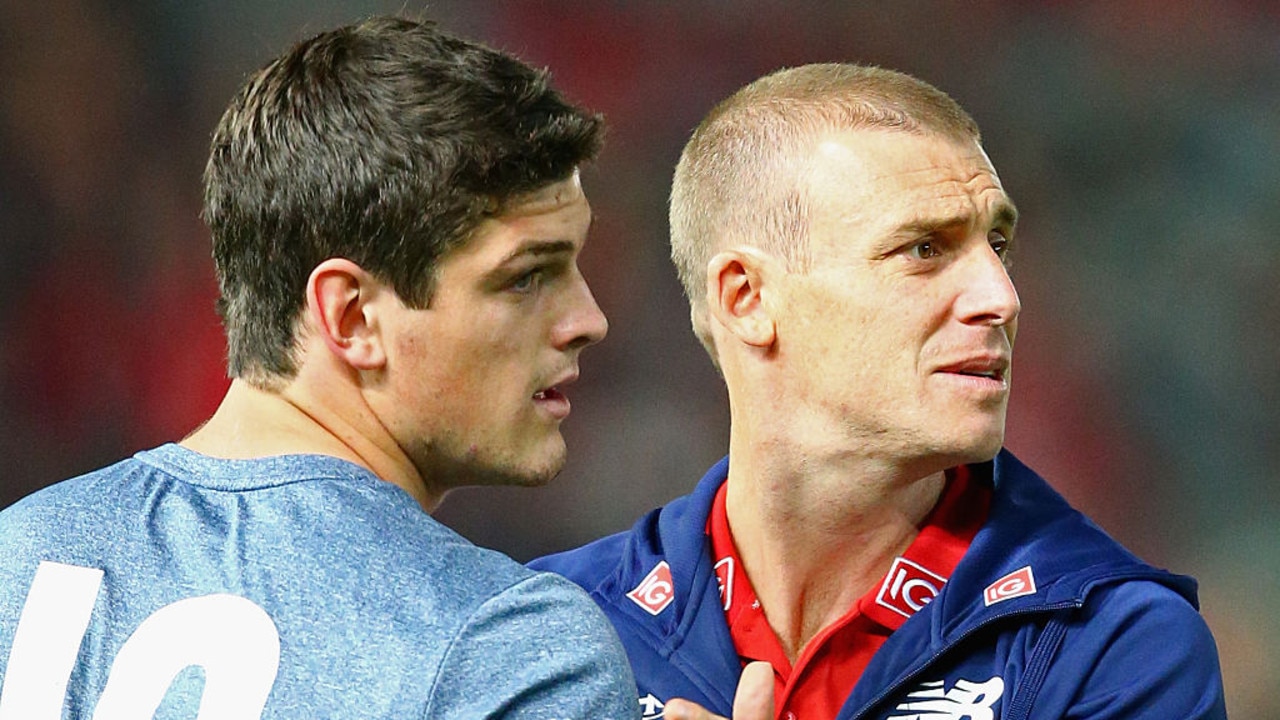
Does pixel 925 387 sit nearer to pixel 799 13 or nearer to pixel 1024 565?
pixel 1024 565

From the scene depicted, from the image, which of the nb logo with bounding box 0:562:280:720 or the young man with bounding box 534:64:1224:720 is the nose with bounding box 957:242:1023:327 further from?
the nb logo with bounding box 0:562:280:720

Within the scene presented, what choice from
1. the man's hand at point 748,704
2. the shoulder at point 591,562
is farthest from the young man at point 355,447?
the shoulder at point 591,562

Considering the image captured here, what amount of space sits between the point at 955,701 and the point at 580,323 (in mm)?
695

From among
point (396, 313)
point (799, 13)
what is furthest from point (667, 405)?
point (396, 313)

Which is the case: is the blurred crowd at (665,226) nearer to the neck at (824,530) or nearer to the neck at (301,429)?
the neck at (824,530)

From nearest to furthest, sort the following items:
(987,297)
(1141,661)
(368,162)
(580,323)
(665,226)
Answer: (368,162) < (580,323) < (1141,661) < (987,297) < (665,226)

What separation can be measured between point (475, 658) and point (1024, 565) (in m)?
0.93

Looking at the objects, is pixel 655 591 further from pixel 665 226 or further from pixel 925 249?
pixel 665 226

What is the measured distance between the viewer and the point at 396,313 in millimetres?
1591

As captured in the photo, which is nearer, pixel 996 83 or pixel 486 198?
pixel 486 198

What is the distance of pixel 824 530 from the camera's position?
223cm

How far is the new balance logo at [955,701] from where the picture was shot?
1.96 metres

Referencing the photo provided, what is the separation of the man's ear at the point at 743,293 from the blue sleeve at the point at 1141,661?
59cm

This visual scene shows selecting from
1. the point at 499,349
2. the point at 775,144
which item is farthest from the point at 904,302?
the point at 499,349
